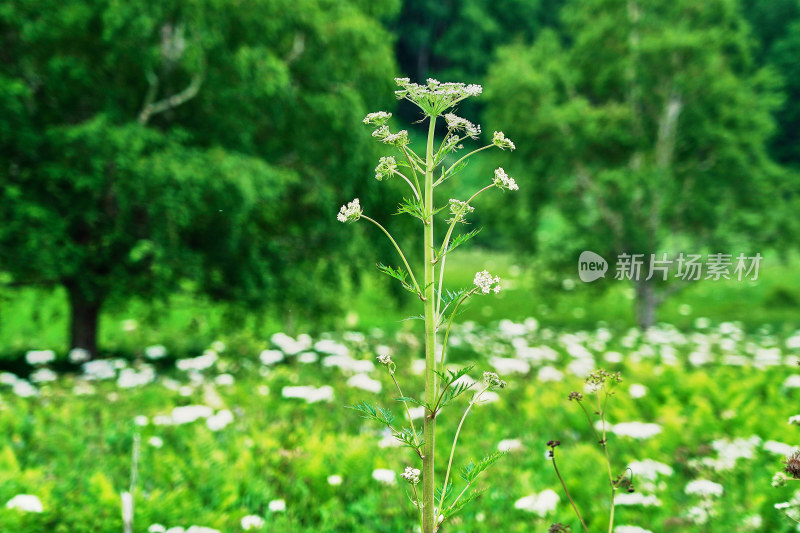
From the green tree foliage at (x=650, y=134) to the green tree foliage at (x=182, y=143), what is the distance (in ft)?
16.7

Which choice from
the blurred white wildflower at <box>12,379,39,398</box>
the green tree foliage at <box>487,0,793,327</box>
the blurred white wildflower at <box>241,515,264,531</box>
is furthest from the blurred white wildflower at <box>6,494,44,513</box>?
the green tree foliage at <box>487,0,793,327</box>

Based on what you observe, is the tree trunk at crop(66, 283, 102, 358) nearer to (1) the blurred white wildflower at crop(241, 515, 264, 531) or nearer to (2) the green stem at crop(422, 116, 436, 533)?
(1) the blurred white wildflower at crop(241, 515, 264, 531)

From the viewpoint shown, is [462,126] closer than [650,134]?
Yes

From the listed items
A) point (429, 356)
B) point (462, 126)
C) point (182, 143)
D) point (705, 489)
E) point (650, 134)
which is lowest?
point (705, 489)

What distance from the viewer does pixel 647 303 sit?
44.3 feet

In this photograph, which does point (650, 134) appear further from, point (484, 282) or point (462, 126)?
point (484, 282)

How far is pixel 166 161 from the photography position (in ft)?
24.1

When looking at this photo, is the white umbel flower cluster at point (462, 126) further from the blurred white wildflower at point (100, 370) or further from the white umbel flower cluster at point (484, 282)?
the blurred white wildflower at point (100, 370)

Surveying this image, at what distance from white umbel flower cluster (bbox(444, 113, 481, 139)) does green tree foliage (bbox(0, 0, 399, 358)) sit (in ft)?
20.0

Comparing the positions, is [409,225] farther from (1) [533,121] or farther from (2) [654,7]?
(2) [654,7]

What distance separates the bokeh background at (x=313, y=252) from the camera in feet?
14.9

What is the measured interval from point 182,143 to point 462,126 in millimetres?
8013

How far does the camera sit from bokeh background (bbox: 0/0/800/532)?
453 cm

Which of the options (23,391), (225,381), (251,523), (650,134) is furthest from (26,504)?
(650,134)
